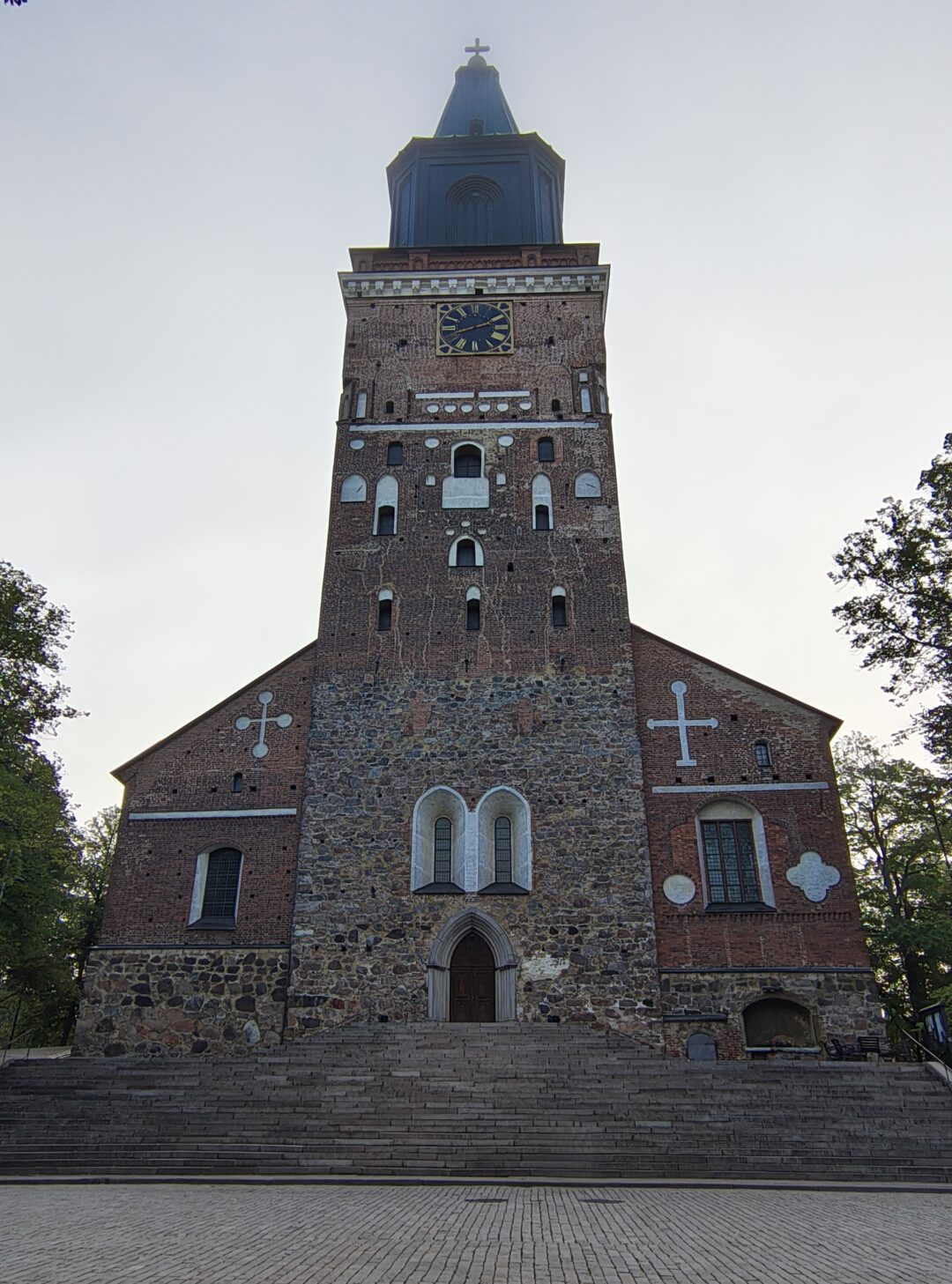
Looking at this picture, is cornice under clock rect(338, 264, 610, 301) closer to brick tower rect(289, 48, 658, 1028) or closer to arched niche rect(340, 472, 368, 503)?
brick tower rect(289, 48, 658, 1028)

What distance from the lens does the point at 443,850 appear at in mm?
20656

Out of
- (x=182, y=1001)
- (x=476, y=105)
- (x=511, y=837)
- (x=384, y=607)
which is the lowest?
(x=182, y=1001)

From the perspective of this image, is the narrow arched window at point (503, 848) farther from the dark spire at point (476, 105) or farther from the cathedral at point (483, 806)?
the dark spire at point (476, 105)

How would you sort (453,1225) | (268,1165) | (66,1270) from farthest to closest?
1. (268,1165)
2. (453,1225)
3. (66,1270)

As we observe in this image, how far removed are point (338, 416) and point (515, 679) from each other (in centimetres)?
957

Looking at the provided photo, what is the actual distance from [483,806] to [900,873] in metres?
15.5

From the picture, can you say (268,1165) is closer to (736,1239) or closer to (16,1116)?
(16,1116)

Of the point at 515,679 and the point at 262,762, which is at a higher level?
the point at 515,679

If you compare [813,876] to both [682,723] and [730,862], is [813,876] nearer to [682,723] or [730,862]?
[730,862]

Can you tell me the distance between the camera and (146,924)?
1986 cm

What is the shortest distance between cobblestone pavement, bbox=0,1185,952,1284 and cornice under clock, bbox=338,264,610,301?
23575mm

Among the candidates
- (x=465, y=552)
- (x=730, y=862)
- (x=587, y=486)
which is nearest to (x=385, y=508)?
(x=465, y=552)

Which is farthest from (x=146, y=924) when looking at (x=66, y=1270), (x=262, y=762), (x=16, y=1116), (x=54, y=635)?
(x=66, y=1270)

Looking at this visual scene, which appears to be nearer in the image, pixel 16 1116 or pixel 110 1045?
pixel 16 1116
